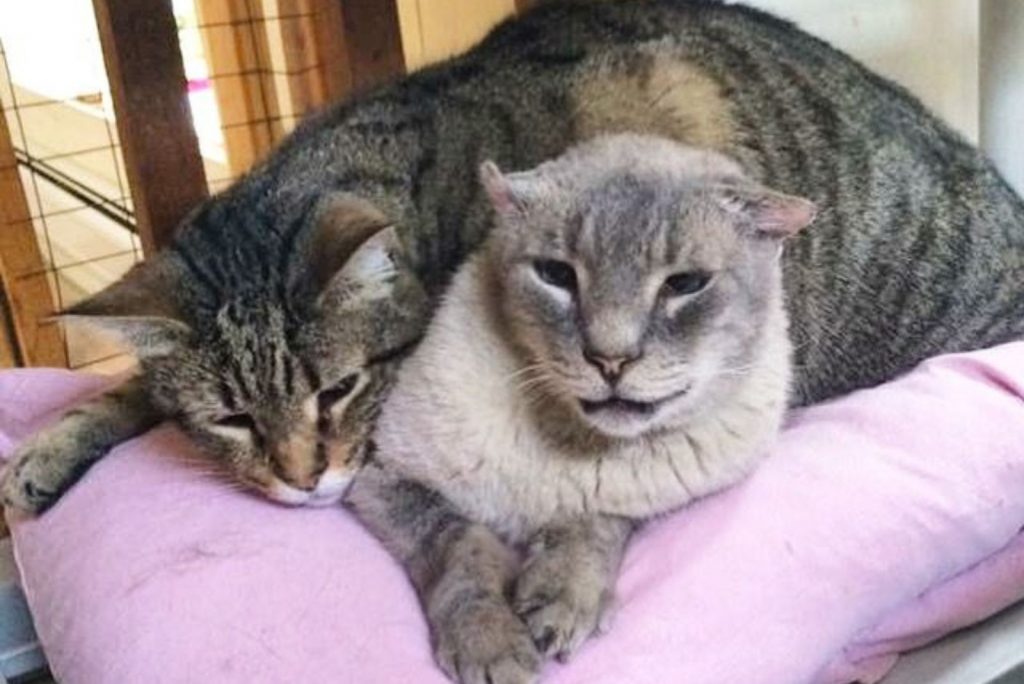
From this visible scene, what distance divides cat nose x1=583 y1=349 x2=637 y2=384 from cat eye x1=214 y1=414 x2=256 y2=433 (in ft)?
1.03

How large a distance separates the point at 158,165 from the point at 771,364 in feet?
2.17

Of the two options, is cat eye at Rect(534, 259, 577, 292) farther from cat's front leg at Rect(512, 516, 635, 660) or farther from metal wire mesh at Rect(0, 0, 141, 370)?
metal wire mesh at Rect(0, 0, 141, 370)

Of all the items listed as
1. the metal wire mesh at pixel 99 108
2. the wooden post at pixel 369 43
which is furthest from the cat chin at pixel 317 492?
the metal wire mesh at pixel 99 108

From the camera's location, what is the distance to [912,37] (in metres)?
1.77

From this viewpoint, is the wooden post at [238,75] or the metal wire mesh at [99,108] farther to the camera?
the wooden post at [238,75]

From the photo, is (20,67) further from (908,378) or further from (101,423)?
(908,378)

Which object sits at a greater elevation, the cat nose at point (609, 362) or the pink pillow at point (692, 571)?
the cat nose at point (609, 362)

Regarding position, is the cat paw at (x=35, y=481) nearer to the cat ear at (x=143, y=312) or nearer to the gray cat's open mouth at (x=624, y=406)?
the cat ear at (x=143, y=312)

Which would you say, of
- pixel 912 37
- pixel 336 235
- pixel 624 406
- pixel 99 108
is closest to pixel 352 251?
pixel 336 235

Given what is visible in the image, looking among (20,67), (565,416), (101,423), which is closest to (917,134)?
(565,416)

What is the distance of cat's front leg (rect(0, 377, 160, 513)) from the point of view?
114 centimetres

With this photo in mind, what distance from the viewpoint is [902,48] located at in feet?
5.82

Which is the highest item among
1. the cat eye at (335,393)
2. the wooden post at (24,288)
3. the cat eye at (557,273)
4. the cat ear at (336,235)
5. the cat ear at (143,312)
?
the cat ear at (336,235)

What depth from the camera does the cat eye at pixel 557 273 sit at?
91 centimetres
